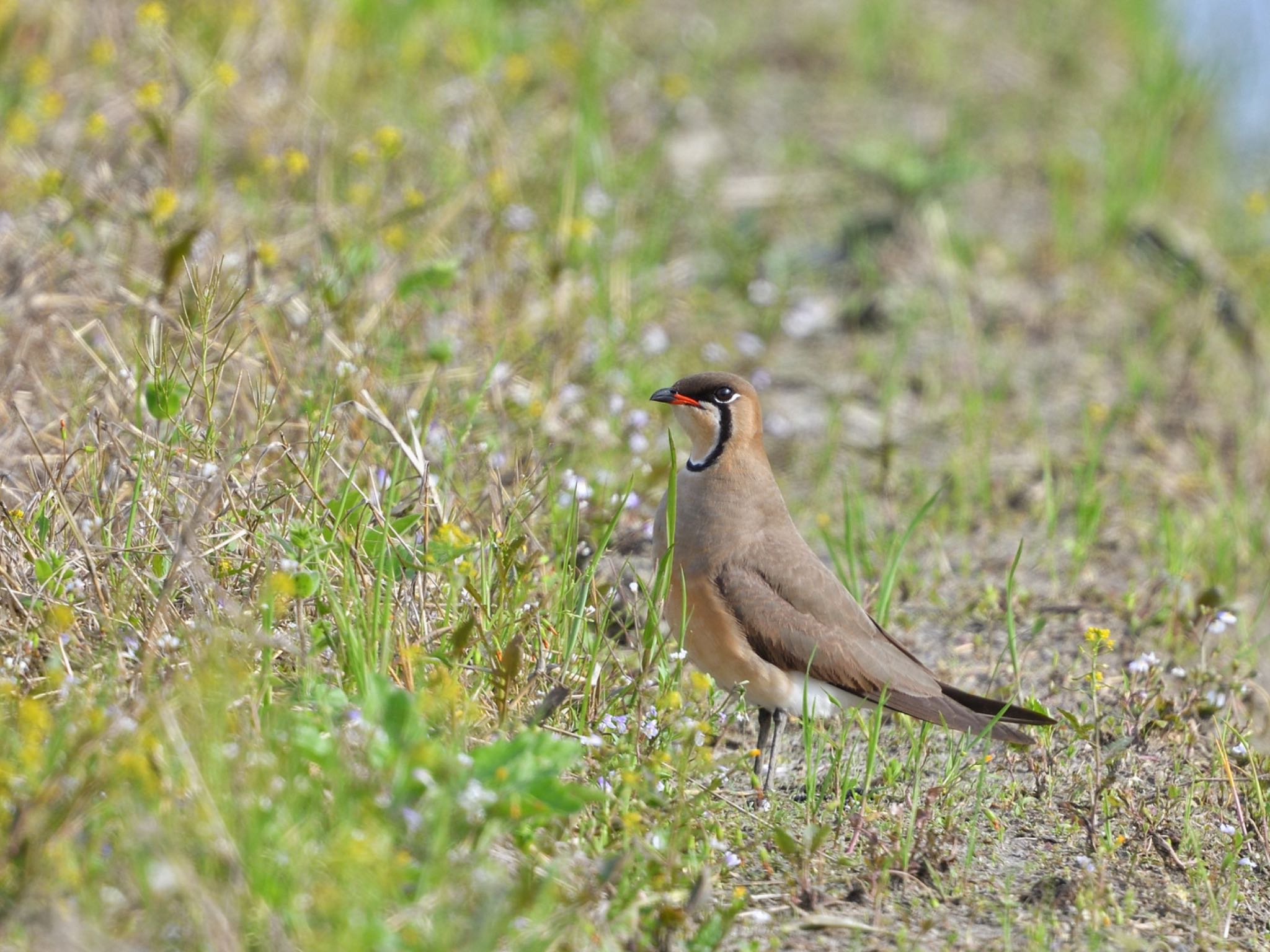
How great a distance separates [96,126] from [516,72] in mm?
2263

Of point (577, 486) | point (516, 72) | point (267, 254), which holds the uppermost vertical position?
point (516, 72)

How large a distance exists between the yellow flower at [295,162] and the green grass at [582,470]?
89 millimetres

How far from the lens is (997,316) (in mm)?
6961

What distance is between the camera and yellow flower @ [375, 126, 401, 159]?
5.98m

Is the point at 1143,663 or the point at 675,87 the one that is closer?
the point at 1143,663

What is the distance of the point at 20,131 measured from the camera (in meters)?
5.93

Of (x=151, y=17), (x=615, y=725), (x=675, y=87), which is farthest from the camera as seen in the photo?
(x=675, y=87)

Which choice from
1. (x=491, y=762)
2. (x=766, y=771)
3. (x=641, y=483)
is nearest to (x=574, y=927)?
(x=491, y=762)

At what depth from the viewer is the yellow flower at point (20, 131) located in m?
5.94

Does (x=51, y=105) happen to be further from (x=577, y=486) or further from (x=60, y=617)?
(x=60, y=617)

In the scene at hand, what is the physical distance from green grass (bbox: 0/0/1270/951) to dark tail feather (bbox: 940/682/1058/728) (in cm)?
11

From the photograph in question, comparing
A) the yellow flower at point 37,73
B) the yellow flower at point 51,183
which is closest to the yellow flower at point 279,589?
the yellow flower at point 51,183

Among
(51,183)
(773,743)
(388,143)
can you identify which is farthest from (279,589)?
(388,143)

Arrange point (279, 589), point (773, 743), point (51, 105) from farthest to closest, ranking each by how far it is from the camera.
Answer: point (51, 105) < point (773, 743) < point (279, 589)
